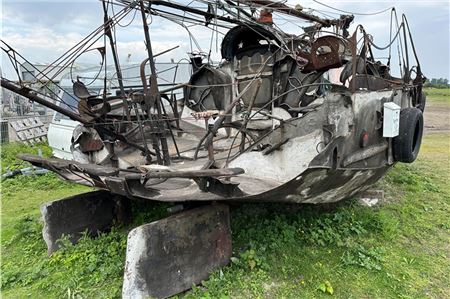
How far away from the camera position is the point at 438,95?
86.8 feet

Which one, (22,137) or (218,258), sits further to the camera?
(22,137)

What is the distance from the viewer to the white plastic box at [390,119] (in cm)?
414

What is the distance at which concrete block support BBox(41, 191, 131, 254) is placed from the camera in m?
4.61

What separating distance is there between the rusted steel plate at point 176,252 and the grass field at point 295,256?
18cm

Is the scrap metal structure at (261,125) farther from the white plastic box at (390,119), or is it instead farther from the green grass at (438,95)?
the green grass at (438,95)

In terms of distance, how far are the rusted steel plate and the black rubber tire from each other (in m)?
2.28

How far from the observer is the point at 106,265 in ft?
13.7

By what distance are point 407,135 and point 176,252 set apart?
3.00m

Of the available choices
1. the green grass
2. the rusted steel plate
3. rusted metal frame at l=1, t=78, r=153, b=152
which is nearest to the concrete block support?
rusted metal frame at l=1, t=78, r=153, b=152

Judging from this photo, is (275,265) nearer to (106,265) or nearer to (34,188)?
(106,265)

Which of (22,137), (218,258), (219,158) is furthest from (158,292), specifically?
(22,137)

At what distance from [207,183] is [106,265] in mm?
1678

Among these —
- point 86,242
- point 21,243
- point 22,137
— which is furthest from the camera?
point 22,137

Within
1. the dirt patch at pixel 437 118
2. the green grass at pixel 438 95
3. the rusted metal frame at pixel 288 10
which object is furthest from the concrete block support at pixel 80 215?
the green grass at pixel 438 95
